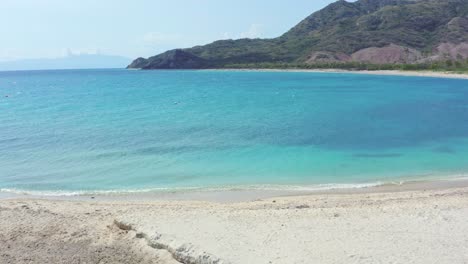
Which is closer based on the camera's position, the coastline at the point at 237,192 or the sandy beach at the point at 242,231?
the sandy beach at the point at 242,231

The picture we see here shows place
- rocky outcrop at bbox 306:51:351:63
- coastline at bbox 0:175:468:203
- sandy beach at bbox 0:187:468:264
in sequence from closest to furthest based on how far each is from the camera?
sandy beach at bbox 0:187:468:264 < coastline at bbox 0:175:468:203 < rocky outcrop at bbox 306:51:351:63

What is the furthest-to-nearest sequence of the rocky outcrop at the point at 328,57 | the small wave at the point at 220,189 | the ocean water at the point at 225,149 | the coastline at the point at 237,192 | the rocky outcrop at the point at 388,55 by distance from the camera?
1. the rocky outcrop at the point at 328,57
2. the rocky outcrop at the point at 388,55
3. the ocean water at the point at 225,149
4. the small wave at the point at 220,189
5. the coastline at the point at 237,192

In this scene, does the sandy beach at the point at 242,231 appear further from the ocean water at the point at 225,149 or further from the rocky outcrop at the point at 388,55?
the rocky outcrop at the point at 388,55

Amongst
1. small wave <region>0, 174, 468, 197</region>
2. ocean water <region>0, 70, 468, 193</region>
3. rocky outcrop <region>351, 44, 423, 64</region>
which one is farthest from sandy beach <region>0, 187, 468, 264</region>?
rocky outcrop <region>351, 44, 423, 64</region>

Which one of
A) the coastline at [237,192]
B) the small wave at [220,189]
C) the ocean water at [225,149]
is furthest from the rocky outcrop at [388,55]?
the small wave at [220,189]

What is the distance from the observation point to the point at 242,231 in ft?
42.2

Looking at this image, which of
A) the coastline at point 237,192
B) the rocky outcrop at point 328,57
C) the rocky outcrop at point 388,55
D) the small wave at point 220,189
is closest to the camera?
the coastline at point 237,192

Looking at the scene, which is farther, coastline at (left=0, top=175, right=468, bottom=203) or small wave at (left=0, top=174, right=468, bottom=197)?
small wave at (left=0, top=174, right=468, bottom=197)

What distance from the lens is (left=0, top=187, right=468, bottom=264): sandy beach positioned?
442 inches

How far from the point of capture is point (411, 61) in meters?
167

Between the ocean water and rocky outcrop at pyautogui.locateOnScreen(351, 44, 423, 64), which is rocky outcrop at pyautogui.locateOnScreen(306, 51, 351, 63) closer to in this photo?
rocky outcrop at pyautogui.locateOnScreen(351, 44, 423, 64)

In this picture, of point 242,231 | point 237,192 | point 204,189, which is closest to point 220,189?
point 204,189

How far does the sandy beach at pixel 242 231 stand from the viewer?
11234mm

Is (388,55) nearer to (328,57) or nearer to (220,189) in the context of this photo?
(328,57)
